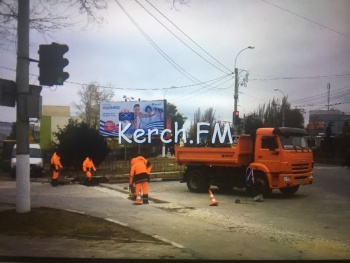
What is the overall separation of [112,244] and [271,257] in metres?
2.70

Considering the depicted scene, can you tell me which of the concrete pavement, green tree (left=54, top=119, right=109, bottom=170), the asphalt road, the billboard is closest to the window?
the asphalt road

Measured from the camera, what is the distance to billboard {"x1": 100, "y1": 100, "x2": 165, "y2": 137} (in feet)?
95.0

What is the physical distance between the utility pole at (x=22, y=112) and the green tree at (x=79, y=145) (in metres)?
16.5

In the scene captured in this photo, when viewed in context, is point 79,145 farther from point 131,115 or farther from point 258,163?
point 258,163

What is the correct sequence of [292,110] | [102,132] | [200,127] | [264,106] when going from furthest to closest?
[102,132]
[292,110]
[264,106]
[200,127]

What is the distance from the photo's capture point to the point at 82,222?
29.8 feet

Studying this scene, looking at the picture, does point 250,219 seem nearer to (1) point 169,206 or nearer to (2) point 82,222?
(1) point 169,206

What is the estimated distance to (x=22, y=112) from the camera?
9367 millimetres

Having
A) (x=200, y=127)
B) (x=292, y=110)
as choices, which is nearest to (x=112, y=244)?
(x=200, y=127)

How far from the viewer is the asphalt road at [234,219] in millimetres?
7254

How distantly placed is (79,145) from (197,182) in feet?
38.6

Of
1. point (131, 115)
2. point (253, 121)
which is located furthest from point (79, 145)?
point (253, 121)

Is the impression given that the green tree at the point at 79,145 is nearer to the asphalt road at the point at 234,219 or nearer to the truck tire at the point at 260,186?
the asphalt road at the point at 234,219

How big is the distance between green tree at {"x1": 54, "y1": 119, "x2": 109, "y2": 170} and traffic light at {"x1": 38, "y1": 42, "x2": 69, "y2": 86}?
17.1 meters
